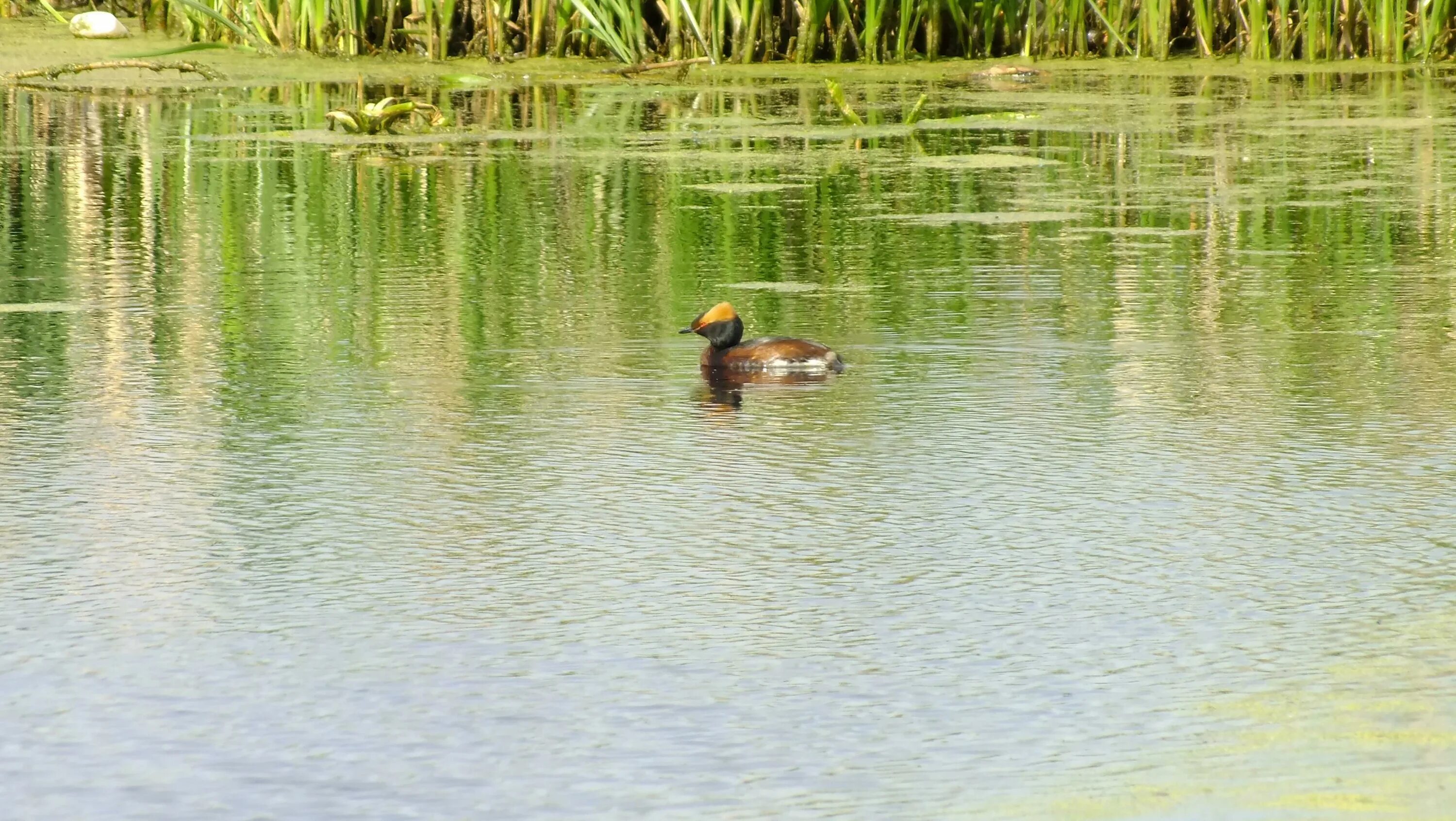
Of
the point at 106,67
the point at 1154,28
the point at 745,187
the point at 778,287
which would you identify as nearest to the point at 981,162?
the point at 745,187

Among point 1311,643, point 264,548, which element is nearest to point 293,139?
point 264,548

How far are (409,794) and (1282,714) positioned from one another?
1.19 m

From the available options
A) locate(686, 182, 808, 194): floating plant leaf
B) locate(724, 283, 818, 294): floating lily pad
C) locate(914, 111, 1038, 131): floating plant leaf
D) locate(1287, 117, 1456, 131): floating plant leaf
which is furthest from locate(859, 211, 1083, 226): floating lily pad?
locate(1287, 117, 1456, 131): floating plant leaf

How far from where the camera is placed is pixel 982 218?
894 centimetres

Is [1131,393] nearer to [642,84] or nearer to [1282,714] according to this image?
[1282,714]

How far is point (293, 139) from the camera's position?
37.4 feet

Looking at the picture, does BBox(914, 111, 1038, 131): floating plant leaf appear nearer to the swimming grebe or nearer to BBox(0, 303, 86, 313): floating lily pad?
BBox(0, 303, 86, 313): floating lily pad

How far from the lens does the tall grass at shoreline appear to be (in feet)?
48.1

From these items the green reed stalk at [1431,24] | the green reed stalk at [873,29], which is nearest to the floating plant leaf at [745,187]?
the green reed stalk at [873,29]

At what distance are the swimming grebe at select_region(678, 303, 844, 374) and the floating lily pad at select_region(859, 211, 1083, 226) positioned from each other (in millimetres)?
2805

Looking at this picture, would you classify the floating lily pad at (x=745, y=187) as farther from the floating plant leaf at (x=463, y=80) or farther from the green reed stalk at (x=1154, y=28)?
the green reed stalk at (x=1154, y=28)

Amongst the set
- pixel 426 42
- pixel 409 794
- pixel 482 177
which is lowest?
pixel 409 794

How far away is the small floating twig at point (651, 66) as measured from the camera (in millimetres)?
14047

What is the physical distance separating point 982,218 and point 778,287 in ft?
5.45
